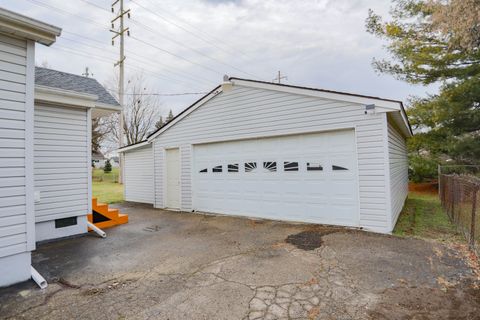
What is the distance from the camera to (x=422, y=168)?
15.4 meters

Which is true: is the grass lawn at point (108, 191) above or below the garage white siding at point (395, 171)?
below

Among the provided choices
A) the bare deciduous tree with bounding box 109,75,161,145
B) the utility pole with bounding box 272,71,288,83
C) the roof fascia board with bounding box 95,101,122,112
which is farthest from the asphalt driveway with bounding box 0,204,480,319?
the bare deciduous tree with bounding box 109,75,161,145

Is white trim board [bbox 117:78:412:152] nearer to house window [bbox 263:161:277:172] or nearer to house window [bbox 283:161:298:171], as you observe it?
house window [bbox 283:161:298:171]

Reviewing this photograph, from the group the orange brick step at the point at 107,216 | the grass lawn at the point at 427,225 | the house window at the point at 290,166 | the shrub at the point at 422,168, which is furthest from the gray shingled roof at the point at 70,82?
the shrub at the point at 422,168

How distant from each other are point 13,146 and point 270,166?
17.9ft

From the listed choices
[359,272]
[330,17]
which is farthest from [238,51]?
[359,272]

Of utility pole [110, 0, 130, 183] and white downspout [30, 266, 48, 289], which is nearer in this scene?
white downspout [30, 266, 48, 289]

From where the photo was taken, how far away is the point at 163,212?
8.95 m

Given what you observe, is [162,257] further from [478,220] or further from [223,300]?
[478,220]

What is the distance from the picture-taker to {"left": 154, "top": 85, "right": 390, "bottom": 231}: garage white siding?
5.67 metres

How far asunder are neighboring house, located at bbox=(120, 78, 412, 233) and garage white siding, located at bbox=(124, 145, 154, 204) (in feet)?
3.82

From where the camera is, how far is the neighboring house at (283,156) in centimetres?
575

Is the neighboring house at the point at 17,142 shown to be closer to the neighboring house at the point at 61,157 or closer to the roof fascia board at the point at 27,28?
the roof fascia board at the point at 27,28

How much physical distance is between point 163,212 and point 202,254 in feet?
15.8
